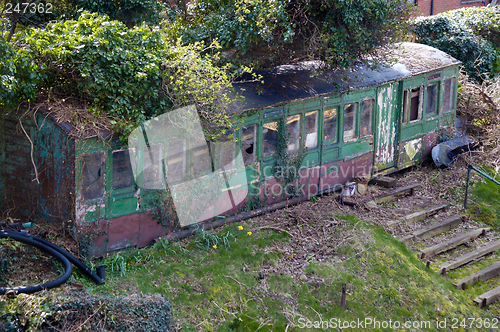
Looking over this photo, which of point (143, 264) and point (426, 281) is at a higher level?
point (143, 264)

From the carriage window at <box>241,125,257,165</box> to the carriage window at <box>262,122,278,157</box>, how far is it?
9.9 inches

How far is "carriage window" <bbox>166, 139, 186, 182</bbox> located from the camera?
28.6ft

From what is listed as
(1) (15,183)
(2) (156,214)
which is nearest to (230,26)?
(2) (156,214)

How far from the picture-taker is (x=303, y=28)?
10.3 metres

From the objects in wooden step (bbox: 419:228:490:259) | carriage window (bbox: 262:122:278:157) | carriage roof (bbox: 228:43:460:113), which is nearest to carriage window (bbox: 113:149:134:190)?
carriage roof (bbox: 228:43:460:113)

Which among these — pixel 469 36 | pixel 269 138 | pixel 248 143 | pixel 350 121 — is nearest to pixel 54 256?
pixel 248 143

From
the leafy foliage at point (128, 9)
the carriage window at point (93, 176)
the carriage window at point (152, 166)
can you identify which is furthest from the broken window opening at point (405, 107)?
the carriage window at point (93, 176)

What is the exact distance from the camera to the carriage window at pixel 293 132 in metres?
10.6

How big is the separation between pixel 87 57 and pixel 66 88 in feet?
2.21

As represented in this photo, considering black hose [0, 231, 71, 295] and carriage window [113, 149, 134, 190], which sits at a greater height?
carriage window [113, 149, 134, 190]

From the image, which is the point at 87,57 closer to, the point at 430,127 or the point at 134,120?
the point at 134,120

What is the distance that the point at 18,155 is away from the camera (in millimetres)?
8164

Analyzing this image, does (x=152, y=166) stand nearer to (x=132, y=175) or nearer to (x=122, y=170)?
(x=132, y=175)

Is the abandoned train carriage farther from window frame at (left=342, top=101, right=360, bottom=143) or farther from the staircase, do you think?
the staircase
